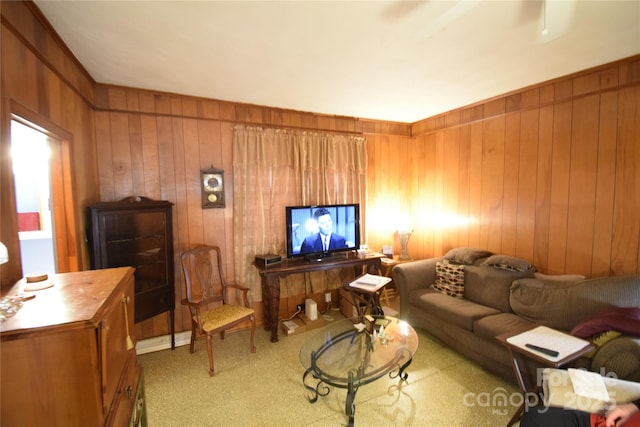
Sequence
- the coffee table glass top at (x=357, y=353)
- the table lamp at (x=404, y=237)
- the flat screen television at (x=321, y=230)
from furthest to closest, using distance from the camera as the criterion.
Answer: the table lamp at (x=404, y=237) → the flat screen television at (x=321, y=230) → the coffee table glass top at (x=357, y=353)

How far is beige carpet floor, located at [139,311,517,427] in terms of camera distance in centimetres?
201

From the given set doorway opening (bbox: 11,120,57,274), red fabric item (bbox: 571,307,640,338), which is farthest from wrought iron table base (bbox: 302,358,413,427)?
doorway opening (bbox: 11,120,57,274)

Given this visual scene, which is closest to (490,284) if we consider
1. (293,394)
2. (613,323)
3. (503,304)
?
(503,304)

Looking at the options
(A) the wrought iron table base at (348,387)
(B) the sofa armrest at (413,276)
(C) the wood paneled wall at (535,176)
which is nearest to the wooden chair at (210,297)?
(A) the wrought iron table base at (348,387)

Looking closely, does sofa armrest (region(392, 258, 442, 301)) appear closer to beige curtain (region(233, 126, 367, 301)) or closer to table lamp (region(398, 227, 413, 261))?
table lamp (region(398, 227, 413, 261))

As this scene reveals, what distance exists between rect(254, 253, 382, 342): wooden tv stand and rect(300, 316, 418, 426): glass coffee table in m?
0.70

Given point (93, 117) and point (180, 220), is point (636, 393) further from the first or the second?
A: point (93, 117)

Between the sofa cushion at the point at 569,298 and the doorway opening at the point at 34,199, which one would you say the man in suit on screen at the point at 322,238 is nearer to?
the sofa cushion at the point at 569,298

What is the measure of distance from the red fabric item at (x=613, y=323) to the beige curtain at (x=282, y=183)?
243cm

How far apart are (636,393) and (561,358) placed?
0.30 metres

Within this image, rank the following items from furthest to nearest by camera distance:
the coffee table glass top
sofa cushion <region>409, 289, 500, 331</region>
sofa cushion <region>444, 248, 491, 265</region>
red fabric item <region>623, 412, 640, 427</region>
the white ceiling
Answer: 1. sofa cushion <region>444, 248, 491, 265</region>
2. sofa cushion <region>409, 289, 500, 331</region>
3. the coffee table glass top
4. the white ceiling
5. red fabric item <region>623, 412, 640, 427</region>

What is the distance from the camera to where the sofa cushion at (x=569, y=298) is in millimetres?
2066

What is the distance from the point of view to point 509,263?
283 cm

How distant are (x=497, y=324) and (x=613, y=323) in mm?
722
